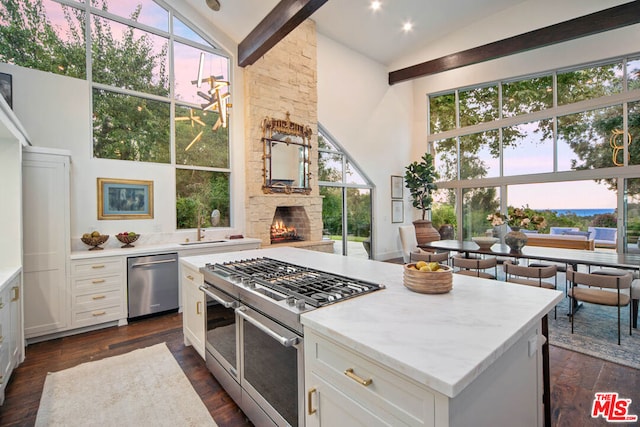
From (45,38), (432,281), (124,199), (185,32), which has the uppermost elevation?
(185,32)

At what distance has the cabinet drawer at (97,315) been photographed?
332 cm

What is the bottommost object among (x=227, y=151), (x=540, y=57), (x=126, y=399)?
(x=126, y=399)

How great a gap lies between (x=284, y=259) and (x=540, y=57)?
292 inches

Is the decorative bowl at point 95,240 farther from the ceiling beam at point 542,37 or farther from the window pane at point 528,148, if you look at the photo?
the window pane at point 528,148

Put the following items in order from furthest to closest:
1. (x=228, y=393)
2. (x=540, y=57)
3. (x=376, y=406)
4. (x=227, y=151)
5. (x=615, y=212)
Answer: (x=540, y=57)
(x=615, y=212)
(x=227, y=151)
(x=228, y=393)
(x=376, y=406)

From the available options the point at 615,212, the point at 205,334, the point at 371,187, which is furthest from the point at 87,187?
the point at 615,212

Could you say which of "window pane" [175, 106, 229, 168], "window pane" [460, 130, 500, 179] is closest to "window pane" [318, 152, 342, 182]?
"window pane" [175, 106, 229, 168]

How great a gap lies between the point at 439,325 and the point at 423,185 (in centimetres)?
728

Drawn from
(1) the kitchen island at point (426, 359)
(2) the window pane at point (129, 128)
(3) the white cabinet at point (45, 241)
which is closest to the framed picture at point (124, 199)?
(2) the window pane at point (129, 128)

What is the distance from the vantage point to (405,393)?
94 centimetres

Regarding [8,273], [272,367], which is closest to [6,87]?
[8,273]

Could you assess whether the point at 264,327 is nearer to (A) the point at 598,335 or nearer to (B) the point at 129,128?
(A) the point at 598,335

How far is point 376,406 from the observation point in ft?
3.38

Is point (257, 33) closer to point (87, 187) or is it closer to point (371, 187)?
point (87, 187)
